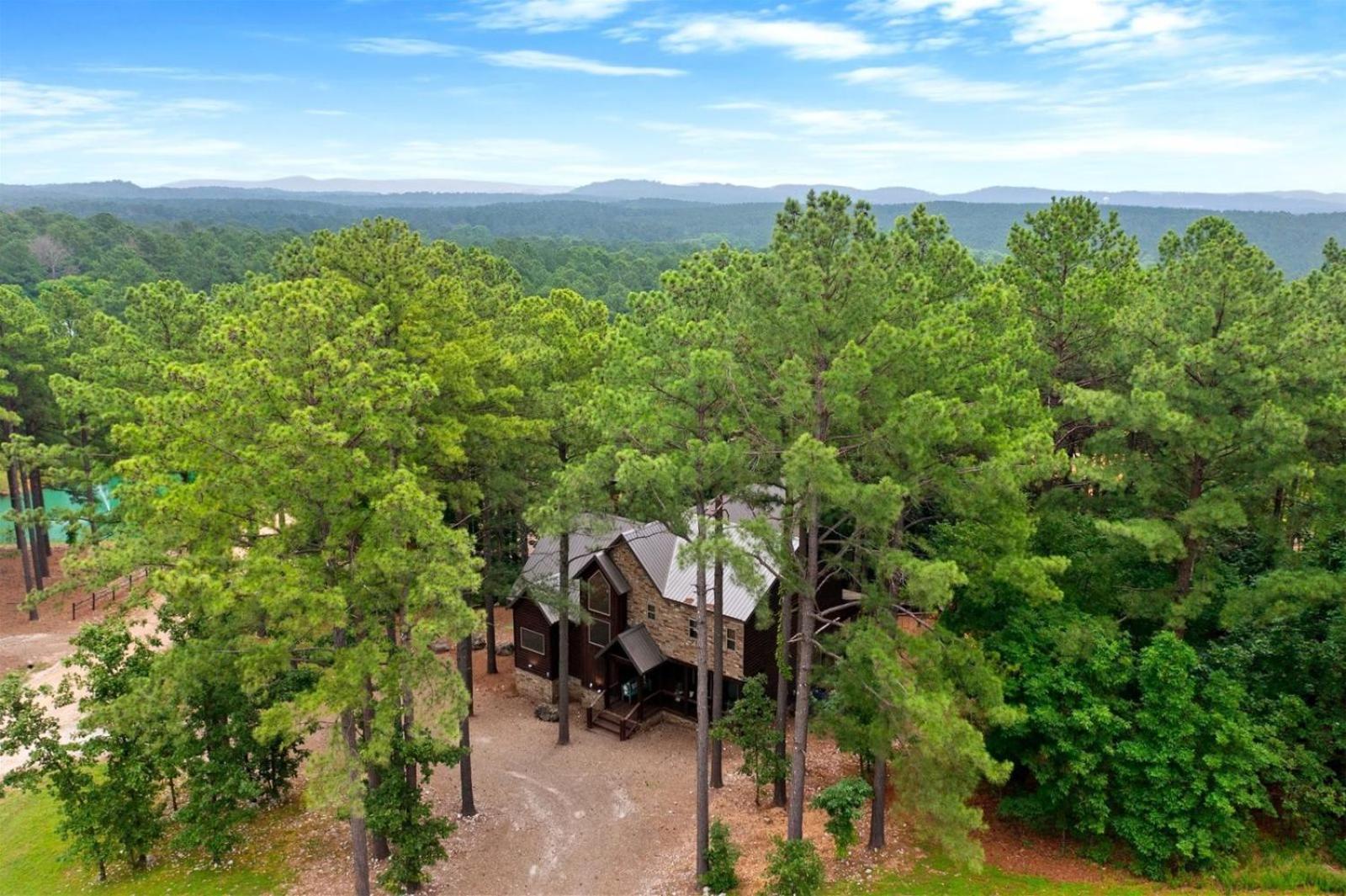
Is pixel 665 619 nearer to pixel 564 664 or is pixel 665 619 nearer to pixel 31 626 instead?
pixel 564 664

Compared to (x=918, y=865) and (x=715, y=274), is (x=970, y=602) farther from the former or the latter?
(x=715, y=274)

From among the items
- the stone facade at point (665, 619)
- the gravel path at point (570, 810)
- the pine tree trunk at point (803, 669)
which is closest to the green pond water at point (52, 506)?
the gravel path at point (570, 810)

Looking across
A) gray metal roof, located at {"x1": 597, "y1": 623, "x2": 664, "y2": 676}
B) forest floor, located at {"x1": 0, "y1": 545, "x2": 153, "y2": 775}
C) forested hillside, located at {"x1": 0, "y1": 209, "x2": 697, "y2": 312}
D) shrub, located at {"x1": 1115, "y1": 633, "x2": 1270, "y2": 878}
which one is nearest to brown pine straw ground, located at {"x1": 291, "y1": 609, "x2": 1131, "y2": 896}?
shrub, located at {"x1": 1115, "y1": 633, "x2": 1270, "y2": 878}

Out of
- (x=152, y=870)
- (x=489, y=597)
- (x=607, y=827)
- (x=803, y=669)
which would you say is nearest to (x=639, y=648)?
(x=489, y=597)

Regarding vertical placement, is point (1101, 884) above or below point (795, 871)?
below

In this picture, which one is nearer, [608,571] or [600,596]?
[608,571]

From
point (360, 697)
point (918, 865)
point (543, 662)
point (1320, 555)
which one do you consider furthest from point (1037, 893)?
point (543, 662)

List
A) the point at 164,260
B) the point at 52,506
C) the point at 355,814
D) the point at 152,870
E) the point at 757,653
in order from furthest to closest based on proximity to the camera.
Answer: the point at 164,260, the point at 52,506, the point at 757,653, the point at 152,870, the point at 355,814
